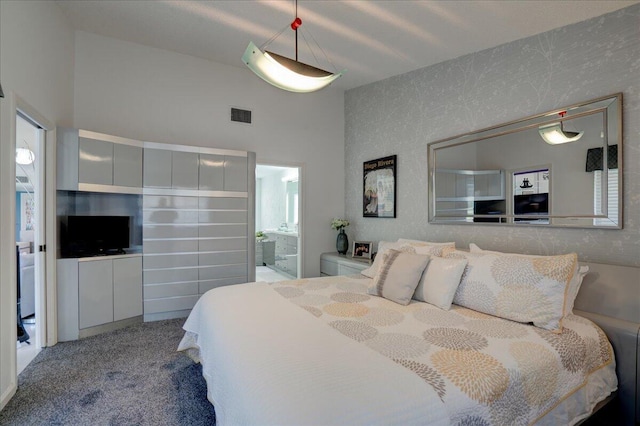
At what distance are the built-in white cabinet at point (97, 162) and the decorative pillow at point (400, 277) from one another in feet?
9.06

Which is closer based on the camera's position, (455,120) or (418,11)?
(418,11)

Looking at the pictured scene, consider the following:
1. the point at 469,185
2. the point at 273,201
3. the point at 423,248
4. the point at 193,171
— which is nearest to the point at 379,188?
the point at 469,185

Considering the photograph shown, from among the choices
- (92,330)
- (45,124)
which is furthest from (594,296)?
(45,124)

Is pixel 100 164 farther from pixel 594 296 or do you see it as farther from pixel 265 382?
pixel 594 296

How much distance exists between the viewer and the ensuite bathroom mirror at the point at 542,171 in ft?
7.11

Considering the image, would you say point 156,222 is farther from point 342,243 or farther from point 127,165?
point 342,243

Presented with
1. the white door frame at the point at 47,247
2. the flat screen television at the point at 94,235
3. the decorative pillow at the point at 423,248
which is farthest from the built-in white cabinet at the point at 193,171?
the decorative pillow at the point at 423,248

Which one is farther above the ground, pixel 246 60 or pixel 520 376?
pixel 246 60

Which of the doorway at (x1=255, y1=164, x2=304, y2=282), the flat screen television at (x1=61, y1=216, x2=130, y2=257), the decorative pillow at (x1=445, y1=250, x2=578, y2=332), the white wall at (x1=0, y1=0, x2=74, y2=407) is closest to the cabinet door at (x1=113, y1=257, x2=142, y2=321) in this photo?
the flat screen television at (x1=61, y1=216, x2=130, y2=257)

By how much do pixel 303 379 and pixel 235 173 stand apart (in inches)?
120

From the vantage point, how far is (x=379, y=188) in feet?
13.5

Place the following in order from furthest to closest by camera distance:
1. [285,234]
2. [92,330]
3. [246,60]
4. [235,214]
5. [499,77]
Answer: [285,234] < [235,214] < [92,330] < [499,77] < [246,60]

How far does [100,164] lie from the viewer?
3047 mm

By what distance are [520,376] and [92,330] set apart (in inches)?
142
